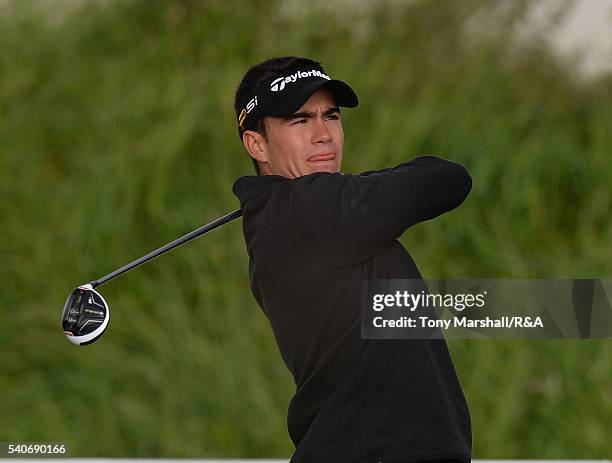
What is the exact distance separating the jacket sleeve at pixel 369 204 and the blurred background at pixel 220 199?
238cm

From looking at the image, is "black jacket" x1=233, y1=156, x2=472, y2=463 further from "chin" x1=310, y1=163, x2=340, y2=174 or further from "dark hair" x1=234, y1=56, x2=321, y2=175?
"dark hair" x1=234, y1=56, x2=321, y2=175

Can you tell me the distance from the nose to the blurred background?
7.46 feet

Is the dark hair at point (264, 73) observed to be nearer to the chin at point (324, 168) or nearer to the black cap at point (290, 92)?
the black cap at point (290, 92)

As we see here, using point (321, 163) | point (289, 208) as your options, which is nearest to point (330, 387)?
point (289, 208)

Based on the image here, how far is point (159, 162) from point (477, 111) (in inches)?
64.1

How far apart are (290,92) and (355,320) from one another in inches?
21.9

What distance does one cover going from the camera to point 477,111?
4766 mm

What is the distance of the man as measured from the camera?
1890mm

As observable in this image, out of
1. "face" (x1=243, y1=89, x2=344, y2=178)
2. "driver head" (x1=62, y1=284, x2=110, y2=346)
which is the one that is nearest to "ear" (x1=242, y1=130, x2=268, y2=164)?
"face" (x1=243, y1=89, x2=344, y2=178)

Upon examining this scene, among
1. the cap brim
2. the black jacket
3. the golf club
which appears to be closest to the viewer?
the black jacket

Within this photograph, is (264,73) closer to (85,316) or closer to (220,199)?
(85,316)

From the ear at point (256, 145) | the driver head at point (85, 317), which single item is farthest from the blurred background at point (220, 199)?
the ear at point (256, 145)

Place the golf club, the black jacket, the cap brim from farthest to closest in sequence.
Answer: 1. the golf club
2. the cap brim
3. the black jacket

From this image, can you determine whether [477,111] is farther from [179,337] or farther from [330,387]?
[330,387]
